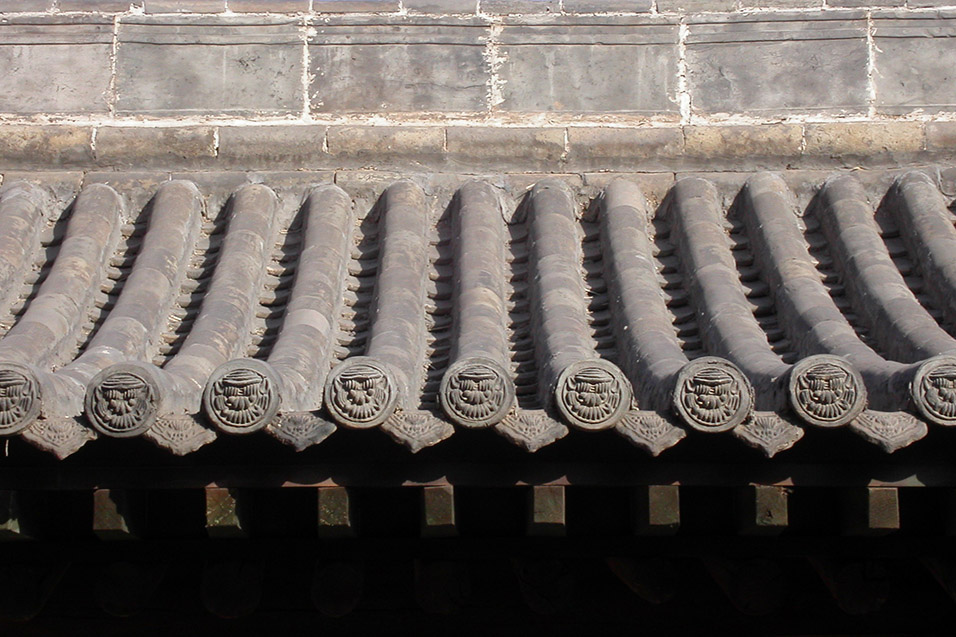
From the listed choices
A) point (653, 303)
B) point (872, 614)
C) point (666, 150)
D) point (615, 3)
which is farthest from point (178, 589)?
point (615, 3)

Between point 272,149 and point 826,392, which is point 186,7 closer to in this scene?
point 272,149

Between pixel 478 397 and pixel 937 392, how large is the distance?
1098mm

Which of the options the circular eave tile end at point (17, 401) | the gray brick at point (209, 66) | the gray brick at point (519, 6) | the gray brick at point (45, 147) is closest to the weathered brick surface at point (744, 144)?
the gray brick at point (519, 6)

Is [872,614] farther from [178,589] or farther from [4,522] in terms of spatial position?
[4,522]

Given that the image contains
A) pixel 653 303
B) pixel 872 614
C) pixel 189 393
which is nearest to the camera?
pixel 189 393

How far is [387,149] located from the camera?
580cm

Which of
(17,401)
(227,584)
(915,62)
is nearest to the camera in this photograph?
(17,401)

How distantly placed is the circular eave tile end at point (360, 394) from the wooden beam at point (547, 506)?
59 cm

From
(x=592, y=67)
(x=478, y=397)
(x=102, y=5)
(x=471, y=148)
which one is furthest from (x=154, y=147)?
(x=478, y=397)

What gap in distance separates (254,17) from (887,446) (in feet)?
12.9

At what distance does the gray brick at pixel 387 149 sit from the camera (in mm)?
5789

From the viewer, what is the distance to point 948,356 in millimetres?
3307

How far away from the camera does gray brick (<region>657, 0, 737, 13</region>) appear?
20.3 feet

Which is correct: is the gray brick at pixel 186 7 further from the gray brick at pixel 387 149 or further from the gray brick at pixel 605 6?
the gray brick at pixel 605 6
